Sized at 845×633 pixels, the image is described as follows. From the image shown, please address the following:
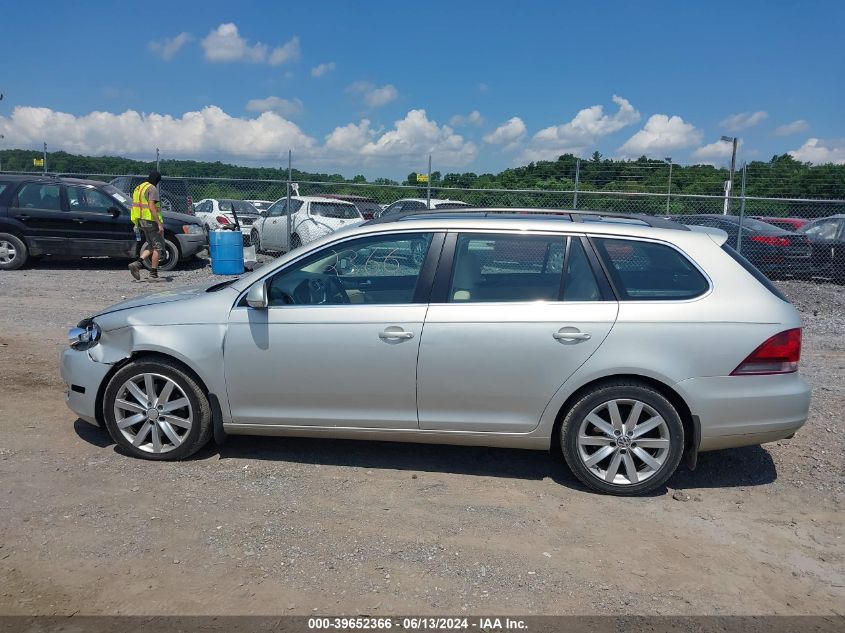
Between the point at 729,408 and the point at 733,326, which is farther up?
the point at 733,326

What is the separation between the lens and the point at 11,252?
13711 mm

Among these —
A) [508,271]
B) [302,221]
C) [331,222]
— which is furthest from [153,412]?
[331,222]

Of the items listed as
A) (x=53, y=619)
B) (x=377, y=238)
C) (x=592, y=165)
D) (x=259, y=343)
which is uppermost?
(x=592, y=165)

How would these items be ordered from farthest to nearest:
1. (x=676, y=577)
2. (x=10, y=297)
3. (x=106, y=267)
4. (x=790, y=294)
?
(x=106, y=267)
(x=790, y=294)
(x=10, y=297)
(x=676, y=577)

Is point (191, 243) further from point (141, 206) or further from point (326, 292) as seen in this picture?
point (326, 292)

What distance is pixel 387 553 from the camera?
378 centimetres

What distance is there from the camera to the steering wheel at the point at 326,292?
4.77m

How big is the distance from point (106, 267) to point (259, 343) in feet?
38.2

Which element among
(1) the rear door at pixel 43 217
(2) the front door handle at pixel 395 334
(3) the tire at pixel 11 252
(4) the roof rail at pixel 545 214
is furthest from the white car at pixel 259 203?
(2) the front door handle at pixel 395 334

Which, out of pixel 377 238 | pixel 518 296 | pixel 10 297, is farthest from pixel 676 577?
pixel 10 297

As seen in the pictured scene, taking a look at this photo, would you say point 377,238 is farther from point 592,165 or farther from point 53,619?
point 592,165

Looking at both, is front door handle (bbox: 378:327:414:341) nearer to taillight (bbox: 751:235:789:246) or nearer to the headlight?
the headlight

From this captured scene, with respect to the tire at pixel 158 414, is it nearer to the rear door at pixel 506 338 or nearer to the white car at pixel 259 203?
the rear door at pixel 506 338

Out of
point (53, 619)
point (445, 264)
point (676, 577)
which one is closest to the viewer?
point (53, 619)
